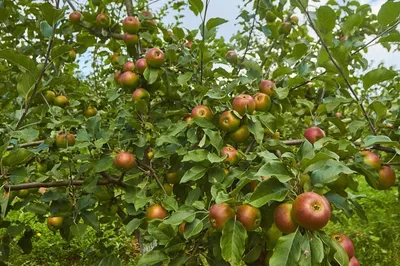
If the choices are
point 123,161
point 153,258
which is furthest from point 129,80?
point 153,258

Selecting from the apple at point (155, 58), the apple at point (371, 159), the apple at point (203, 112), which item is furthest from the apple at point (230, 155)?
the apple at point (155, 58)

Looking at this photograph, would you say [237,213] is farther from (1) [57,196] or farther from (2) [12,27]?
(2) [12,27]

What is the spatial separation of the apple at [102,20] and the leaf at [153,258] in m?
1.53

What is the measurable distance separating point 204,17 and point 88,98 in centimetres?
114

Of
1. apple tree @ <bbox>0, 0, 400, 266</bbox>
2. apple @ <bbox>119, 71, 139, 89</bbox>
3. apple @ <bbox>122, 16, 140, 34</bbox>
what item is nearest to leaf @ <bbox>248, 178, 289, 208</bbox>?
apple tree @ <bbox>0, 0, 400, 266</bbox>

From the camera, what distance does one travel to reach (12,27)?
8.54 ft

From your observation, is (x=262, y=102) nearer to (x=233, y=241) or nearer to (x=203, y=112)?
(x=203, y=112)

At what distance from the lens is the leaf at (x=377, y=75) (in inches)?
52.1

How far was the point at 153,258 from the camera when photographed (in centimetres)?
119

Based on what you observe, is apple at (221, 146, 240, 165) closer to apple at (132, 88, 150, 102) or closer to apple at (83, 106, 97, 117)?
apple at (132, 88, 150, 102)

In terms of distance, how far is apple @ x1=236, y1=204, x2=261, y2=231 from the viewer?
105 cm

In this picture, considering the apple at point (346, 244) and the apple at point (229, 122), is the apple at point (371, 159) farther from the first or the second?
the apple at point (229, 122)

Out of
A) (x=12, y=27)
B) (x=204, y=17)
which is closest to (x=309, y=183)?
(x=204, y=17)

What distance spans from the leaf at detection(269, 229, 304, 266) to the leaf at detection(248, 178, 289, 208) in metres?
0.09
